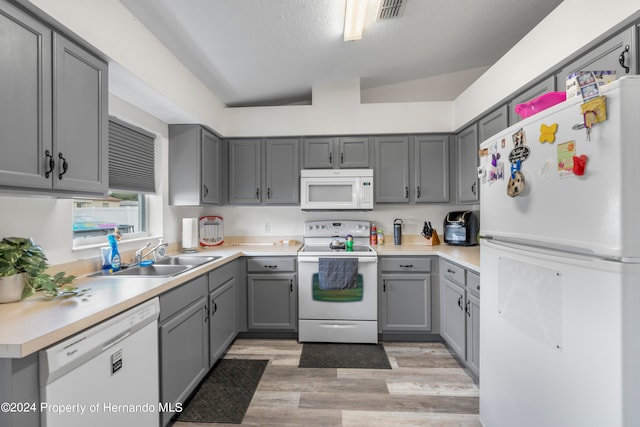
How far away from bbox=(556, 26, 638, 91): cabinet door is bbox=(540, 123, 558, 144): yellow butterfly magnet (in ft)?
2.01

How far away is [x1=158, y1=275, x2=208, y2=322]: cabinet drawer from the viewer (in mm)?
1549

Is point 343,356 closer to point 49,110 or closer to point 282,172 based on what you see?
point 282,172

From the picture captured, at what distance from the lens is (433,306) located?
266 centimetres

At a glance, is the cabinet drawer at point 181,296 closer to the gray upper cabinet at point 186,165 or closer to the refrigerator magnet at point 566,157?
the gray upper cabinet at point 186,165

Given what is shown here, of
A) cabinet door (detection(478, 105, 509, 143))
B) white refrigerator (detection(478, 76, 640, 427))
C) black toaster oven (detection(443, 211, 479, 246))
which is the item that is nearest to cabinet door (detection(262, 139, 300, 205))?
black toaster oven (detection(443, 211, 479, 246))

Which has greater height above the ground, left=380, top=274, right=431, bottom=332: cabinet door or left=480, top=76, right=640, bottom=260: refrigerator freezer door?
left=480, top=76, right=640, bottom=260: refrigerator freezer door

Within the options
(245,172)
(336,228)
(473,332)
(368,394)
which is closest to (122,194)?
(245,172)

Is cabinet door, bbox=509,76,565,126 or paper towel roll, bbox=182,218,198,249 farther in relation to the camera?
paper towel roll, bbox=182,218,198,249

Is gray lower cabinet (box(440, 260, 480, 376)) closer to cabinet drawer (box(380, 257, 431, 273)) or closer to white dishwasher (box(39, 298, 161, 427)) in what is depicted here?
cabinet drawer (box(380, 257, 431, 273))

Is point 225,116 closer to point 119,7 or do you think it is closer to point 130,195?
point 130,195

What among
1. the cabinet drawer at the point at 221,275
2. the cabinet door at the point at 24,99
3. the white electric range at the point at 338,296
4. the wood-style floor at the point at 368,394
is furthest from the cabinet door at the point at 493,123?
the cabinet door at the point at 24,99

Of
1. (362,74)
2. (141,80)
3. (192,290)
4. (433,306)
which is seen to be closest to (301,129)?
(362,74)

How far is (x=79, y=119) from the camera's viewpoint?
138 centimetres

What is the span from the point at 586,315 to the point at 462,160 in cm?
220
